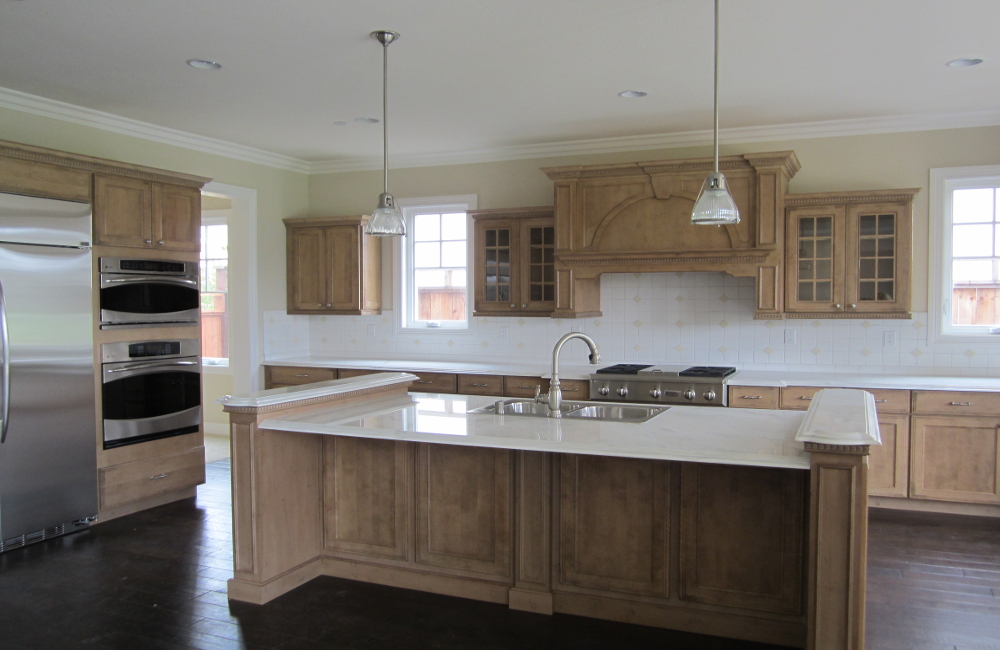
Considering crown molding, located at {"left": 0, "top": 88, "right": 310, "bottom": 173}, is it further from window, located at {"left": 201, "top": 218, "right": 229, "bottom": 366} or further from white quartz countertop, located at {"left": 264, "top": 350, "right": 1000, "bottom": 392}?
white quartz countertop, located at {"left": 264, "top": 350, "right": 1000, "bottom": 392}

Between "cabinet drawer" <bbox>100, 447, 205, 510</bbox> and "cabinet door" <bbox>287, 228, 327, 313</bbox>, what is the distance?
1.81 metres

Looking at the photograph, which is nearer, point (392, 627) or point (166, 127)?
point (392, 627)

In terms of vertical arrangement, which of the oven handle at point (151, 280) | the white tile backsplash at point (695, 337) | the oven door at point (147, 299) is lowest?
the white tile backsplash at point (695, 337)

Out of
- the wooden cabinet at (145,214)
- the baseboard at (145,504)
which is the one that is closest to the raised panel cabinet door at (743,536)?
the baseboard at (145,504)

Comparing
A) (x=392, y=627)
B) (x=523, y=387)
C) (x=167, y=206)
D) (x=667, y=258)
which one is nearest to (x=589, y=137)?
(x=667, y=258)

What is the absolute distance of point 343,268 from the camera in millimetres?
6422

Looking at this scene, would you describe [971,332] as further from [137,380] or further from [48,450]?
[48,450]

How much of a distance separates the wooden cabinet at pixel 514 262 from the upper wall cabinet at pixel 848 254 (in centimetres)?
174

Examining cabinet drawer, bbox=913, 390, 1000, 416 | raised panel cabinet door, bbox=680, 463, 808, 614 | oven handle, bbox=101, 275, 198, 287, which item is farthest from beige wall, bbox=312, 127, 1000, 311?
raised panel cabinet door, bbox=680, 463, 808, 614

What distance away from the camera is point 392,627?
3.06 meters

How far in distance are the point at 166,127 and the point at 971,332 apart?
5.91 metres

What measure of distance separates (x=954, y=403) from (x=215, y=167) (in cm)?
559

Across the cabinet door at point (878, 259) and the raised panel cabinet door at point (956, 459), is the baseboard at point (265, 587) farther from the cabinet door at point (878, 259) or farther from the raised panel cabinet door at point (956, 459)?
the cabinet door at point (878, 259)

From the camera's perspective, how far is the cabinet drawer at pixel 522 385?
5.42 meters
